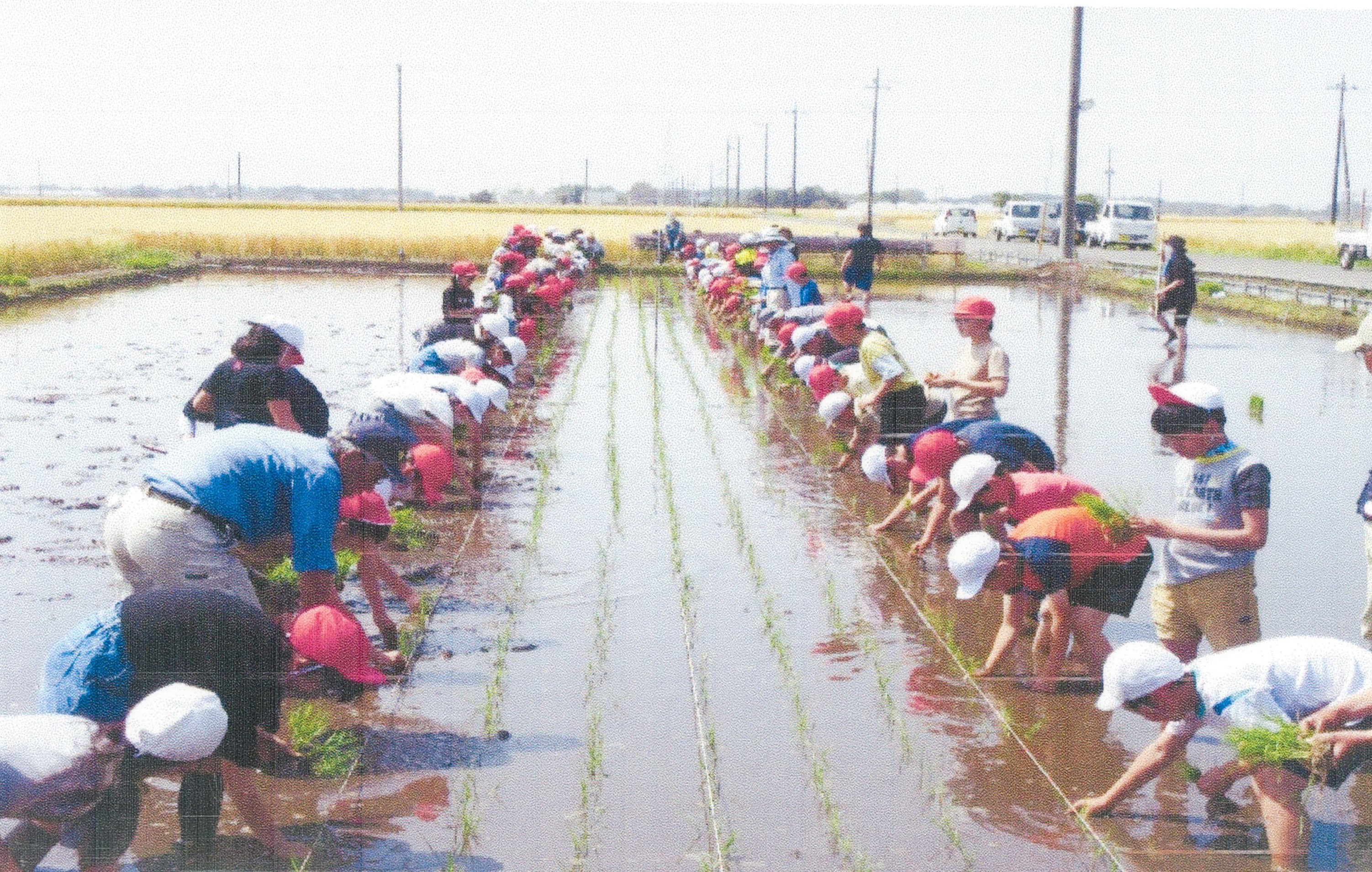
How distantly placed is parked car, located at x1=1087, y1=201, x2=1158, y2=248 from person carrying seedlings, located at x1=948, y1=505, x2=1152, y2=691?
34.1 meters

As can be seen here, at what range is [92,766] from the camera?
3816 millimetres

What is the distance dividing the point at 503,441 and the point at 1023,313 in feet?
44.8

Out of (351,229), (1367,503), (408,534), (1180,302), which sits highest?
(351,229)

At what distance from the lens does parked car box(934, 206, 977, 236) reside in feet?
159

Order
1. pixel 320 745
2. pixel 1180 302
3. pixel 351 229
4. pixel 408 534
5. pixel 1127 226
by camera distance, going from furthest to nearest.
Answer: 1. pixel 351 229
2. pixel 1127 226
3. pixel 1180 302
4. pixel 408 534
5. pixel 320 745

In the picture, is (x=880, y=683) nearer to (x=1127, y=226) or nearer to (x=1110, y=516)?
(x=1110, y=516)

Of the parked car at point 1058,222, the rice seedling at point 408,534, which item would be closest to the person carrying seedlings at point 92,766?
the rice seedling at point 408,534

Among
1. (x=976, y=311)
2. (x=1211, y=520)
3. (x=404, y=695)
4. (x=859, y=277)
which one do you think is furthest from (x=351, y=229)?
(x=1211, y=520)

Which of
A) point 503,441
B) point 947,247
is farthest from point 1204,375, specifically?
point 947,247

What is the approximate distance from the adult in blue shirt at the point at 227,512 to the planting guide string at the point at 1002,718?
2.41 metres

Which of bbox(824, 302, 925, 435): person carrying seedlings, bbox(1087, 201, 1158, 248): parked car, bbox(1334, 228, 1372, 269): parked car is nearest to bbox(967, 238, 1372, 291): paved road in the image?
bbox(1334, 228, 1372, 269): parked car

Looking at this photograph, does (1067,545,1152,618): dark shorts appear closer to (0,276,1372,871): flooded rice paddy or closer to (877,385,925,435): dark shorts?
(0,276,1372,871): flooded rice paddy

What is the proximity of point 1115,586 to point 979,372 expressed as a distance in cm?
273

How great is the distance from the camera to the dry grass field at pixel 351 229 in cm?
3222
